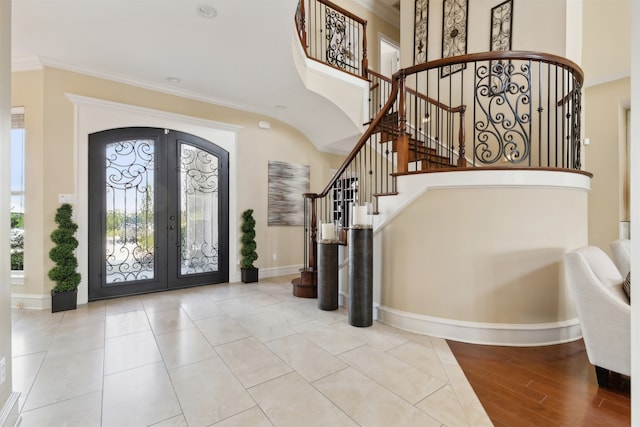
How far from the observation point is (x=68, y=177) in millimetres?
3951

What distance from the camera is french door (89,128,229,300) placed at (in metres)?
4.19

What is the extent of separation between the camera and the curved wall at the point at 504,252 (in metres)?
2.72

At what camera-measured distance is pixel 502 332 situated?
107 inches

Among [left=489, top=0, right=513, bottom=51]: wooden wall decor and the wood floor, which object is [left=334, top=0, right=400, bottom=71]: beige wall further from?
the wood floor

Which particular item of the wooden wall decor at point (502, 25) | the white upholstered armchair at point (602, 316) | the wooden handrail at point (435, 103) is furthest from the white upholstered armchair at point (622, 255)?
the wooden wall decor at point (502, 25)

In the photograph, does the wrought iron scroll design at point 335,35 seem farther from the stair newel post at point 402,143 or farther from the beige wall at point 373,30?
the stair newel post at point 402,143

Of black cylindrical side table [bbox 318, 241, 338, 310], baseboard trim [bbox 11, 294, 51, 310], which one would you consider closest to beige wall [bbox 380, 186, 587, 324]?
black cylindrical side table [bbox 318, 241, 338, 310]

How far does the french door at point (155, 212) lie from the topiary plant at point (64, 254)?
0.90ft

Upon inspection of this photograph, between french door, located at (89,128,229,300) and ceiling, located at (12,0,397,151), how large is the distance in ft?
2.93

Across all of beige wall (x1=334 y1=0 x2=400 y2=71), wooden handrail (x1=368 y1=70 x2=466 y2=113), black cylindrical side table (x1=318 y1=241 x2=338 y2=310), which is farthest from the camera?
beige wall (x1=334 y1=0 x2=400 y2=71)

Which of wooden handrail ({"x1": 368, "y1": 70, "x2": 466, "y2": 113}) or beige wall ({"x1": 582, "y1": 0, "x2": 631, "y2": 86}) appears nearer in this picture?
wooden handrail ({"x1": 368, "y1": 70, "x2": 466, "y2": 113})

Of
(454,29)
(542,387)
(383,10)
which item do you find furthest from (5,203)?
(383,10)

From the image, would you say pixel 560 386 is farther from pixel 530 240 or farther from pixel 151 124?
pixel 151 124

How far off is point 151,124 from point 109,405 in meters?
3.81
